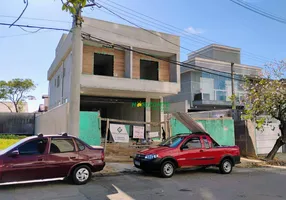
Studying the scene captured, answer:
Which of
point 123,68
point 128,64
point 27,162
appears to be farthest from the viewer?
point 123,68

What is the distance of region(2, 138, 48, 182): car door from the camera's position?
736 centimetres

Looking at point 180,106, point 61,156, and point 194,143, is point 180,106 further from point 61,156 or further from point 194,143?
point 61,156

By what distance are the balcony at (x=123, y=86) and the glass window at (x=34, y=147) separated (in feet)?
30.9

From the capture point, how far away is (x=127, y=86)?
18.7 m

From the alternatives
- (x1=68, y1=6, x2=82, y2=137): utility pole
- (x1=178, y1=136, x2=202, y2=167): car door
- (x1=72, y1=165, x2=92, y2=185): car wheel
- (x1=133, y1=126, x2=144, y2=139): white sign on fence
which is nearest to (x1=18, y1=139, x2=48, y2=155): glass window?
(x1=72, y1=165, x2=92, y2=185): car wheel

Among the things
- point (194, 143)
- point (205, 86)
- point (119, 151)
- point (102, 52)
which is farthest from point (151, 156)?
point (205, 86)

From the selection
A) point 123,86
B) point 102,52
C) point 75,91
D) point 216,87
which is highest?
point 102,52

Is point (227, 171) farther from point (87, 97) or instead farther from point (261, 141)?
point (87, 97)

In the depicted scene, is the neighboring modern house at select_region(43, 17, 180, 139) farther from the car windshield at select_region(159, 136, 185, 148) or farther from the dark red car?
the dark red car

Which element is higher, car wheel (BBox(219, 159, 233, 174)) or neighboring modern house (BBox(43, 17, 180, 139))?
neighboring modern house (BBox(43, 17, 180, 139))

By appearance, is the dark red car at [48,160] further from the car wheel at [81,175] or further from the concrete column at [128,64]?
the concrete column at [128,64]

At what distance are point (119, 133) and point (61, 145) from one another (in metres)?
5.60

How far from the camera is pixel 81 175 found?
8281mm

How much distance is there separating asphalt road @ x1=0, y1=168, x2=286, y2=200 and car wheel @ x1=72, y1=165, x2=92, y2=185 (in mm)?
195
